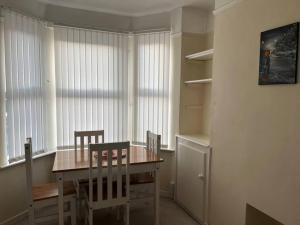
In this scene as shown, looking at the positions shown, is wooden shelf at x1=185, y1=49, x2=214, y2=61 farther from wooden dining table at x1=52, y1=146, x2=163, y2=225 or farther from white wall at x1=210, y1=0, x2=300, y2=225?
wooden dining table at x1=52, y1=146, x2=163, y2=225

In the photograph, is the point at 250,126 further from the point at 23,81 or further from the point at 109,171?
the point at 23,81

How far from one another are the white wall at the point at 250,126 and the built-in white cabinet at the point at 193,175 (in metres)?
0.15

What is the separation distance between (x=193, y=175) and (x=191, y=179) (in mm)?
80

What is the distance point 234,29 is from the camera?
2.10 meters

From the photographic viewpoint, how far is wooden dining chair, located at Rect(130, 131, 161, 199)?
2.65 meters

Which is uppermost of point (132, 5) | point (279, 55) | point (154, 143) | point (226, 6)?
point (132, 5)

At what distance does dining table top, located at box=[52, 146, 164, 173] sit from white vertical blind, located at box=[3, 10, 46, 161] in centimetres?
49

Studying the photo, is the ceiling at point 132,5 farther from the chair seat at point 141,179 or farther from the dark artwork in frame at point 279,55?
the chair seat at point 141,179

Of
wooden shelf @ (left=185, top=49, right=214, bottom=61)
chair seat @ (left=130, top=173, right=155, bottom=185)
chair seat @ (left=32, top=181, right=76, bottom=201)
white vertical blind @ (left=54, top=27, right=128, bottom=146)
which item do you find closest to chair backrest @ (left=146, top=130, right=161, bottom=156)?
chair seat @ (left=130, top=173, right=155, bottom=185)

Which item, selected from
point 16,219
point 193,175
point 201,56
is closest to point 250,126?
point 193,175

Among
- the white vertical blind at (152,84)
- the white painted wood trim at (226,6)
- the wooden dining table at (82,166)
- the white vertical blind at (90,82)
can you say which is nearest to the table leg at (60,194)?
the wooden dining table at (82,166)

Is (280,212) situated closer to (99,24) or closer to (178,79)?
(178,79)

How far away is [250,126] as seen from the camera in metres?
1.92

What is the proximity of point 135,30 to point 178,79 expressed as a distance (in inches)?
40.6
